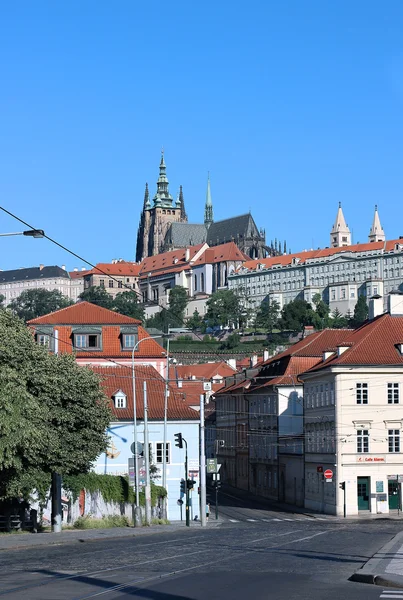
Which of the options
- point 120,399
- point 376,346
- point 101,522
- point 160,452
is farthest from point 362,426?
point 101,522

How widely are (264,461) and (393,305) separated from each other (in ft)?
63.2

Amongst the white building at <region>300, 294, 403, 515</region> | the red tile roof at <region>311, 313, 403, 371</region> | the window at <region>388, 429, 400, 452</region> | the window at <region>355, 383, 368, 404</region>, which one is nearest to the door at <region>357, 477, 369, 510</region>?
the white building at <region>300, 294, 403, 515</region>

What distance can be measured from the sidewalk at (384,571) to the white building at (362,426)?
1626 inches

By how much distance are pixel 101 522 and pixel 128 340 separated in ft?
117

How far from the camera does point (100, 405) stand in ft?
154

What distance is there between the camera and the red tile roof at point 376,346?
6906cm

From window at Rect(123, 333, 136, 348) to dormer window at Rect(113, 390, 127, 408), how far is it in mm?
18276

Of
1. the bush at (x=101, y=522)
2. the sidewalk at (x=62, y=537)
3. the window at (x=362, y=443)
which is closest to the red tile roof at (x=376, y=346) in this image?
the window at (x=362, y=443)

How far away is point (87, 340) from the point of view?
275 ft

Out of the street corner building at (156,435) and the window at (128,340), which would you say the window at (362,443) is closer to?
the street corner building at (156,435)

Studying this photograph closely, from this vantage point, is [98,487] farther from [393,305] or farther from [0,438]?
[393,305]

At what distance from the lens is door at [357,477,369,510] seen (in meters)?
66.4

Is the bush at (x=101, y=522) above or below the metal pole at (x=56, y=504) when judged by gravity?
below

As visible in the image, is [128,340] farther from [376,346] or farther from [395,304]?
[376,346]
